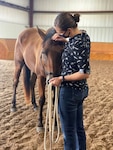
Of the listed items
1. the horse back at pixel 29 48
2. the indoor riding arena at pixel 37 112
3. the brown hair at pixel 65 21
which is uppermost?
the brown hair at pixel 65 21

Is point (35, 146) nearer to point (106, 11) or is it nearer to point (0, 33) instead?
point (0, 33)

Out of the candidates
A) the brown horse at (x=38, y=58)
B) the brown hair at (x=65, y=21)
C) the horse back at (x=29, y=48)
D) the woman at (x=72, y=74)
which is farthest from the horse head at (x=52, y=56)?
the horse back at (x=29, y=48)

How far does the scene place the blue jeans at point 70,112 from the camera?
180 cm

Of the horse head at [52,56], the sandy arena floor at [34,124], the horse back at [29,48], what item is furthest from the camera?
the horse back at [29,48]

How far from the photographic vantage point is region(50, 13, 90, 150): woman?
171 centimetres

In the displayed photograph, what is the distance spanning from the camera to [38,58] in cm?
305

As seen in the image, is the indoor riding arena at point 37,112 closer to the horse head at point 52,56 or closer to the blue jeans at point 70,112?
the blue jeans at point 70,112

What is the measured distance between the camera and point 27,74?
3877mm

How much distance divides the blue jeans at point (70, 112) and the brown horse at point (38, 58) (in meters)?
0.45

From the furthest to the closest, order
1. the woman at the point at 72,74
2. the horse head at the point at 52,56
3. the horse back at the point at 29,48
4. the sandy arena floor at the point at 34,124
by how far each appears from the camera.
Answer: the horse back at the point at 29,48 → the sandy arena floor at the point at 34,124 → the horse head at the point at 52,56 → the woman at the point at 72,74

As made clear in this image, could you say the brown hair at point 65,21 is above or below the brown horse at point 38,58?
above

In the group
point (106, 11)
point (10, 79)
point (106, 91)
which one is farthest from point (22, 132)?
point (106, 11)

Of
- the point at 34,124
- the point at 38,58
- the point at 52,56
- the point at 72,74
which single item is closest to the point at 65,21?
the point at 72,74

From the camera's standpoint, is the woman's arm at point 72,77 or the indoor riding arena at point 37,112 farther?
the indoor riding arena at point 37,112
